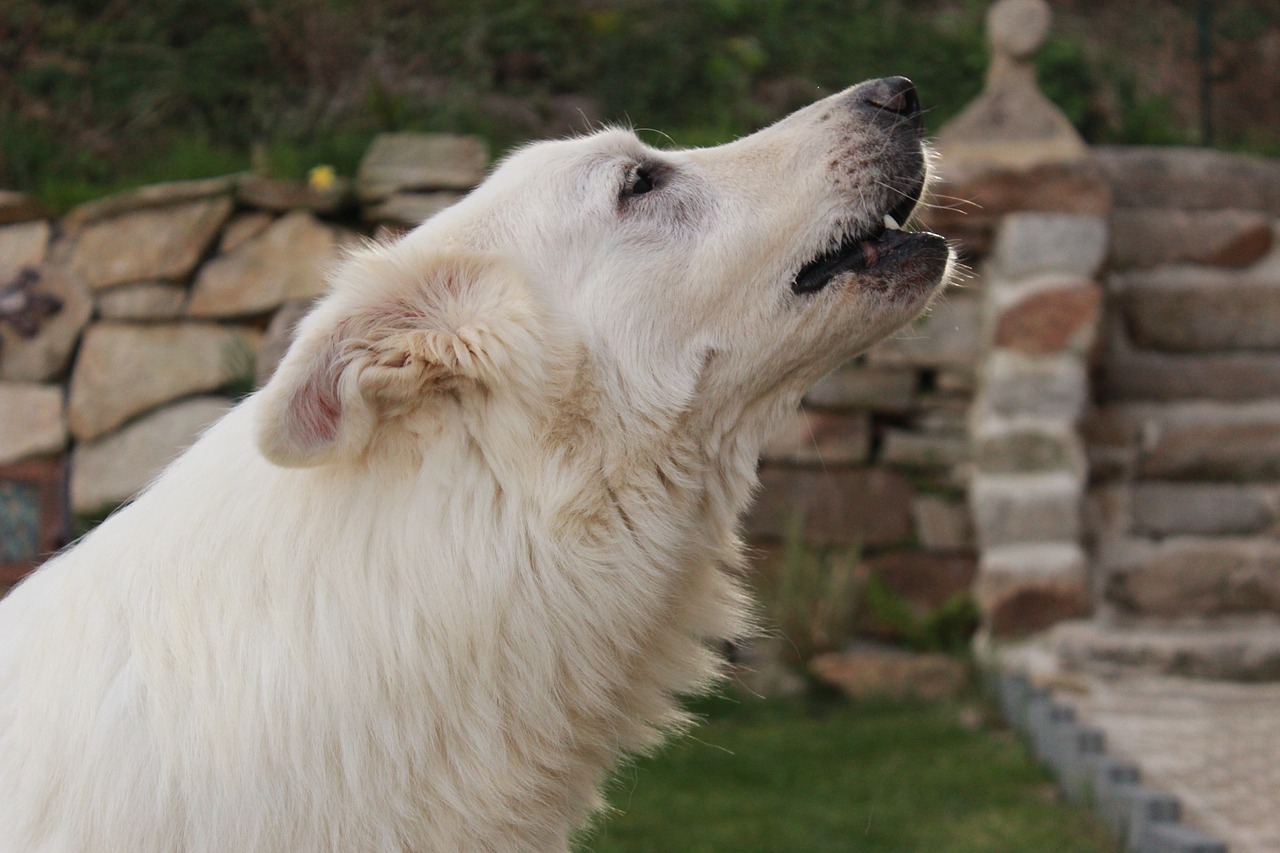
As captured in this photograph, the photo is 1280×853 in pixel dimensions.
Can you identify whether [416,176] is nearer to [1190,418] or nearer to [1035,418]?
[1035,418]

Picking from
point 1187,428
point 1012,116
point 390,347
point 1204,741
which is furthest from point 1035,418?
point 390,347

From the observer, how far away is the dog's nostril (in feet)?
8.00

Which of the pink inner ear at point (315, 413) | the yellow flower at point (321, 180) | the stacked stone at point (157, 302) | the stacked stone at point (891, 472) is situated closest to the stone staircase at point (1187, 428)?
the stacked stone at point (891, 472)

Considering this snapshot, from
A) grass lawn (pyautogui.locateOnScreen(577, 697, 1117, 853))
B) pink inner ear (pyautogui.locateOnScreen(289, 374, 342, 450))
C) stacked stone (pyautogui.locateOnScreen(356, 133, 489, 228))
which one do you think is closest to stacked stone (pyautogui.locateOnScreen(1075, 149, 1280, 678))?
grass lawn (pyautogui.locateOnScreen(577, 697, 1117, 853))

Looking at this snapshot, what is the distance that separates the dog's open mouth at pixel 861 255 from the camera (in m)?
2.31

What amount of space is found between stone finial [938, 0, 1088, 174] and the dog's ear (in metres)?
4.30

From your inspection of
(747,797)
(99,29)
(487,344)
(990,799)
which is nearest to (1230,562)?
(990,799)

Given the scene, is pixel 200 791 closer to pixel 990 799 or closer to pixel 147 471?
pixel 990 799

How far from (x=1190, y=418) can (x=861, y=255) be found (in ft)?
15.2

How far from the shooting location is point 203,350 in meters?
6.46

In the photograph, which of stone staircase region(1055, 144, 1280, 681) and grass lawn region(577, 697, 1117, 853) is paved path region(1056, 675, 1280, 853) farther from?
grass lawn region(577, 697, 1117, 853)

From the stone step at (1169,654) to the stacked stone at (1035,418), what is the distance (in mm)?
209

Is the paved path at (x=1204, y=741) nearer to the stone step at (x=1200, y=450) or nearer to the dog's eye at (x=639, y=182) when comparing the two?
the stone step at (x=1200, y=450)

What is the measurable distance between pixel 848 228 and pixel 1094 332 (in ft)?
12.5
